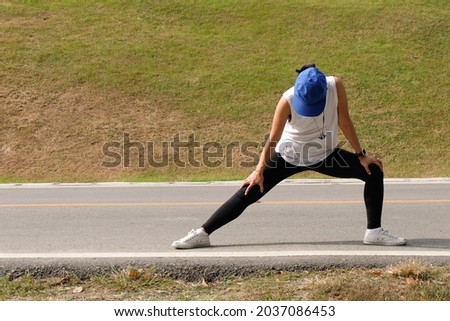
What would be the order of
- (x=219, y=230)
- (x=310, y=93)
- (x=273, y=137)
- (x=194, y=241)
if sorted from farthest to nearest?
(x=219, y=230) < (x=194, y=241) < (x=273, y=137) < (x=310, y=93)

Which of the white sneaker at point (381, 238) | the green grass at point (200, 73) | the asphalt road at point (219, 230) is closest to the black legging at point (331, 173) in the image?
the white sneaker at point (381, 238)

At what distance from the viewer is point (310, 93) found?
5418mm

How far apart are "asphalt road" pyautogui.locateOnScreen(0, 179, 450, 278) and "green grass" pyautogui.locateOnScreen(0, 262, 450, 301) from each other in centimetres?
34

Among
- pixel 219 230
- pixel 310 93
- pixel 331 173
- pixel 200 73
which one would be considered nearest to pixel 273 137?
pixel 310 93

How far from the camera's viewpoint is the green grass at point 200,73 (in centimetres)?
1634

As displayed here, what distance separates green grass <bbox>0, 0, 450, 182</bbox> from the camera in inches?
643

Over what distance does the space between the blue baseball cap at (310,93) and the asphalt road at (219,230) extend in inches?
48.4

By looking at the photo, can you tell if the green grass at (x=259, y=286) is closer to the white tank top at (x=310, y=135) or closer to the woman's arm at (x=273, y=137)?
the woman's arm at (x=273, y=137)

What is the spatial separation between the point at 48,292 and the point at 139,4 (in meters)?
22.7

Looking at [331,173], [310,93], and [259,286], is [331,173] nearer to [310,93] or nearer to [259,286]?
→ [310,93]

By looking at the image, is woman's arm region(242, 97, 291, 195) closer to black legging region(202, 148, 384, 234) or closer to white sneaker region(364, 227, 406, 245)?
black legging region(202, 148, 384, 234)

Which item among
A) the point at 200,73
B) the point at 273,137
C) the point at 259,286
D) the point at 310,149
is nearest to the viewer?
the point at 259,286

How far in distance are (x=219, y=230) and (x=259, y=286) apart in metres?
2.27

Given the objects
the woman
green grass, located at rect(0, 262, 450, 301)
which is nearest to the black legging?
the woman
